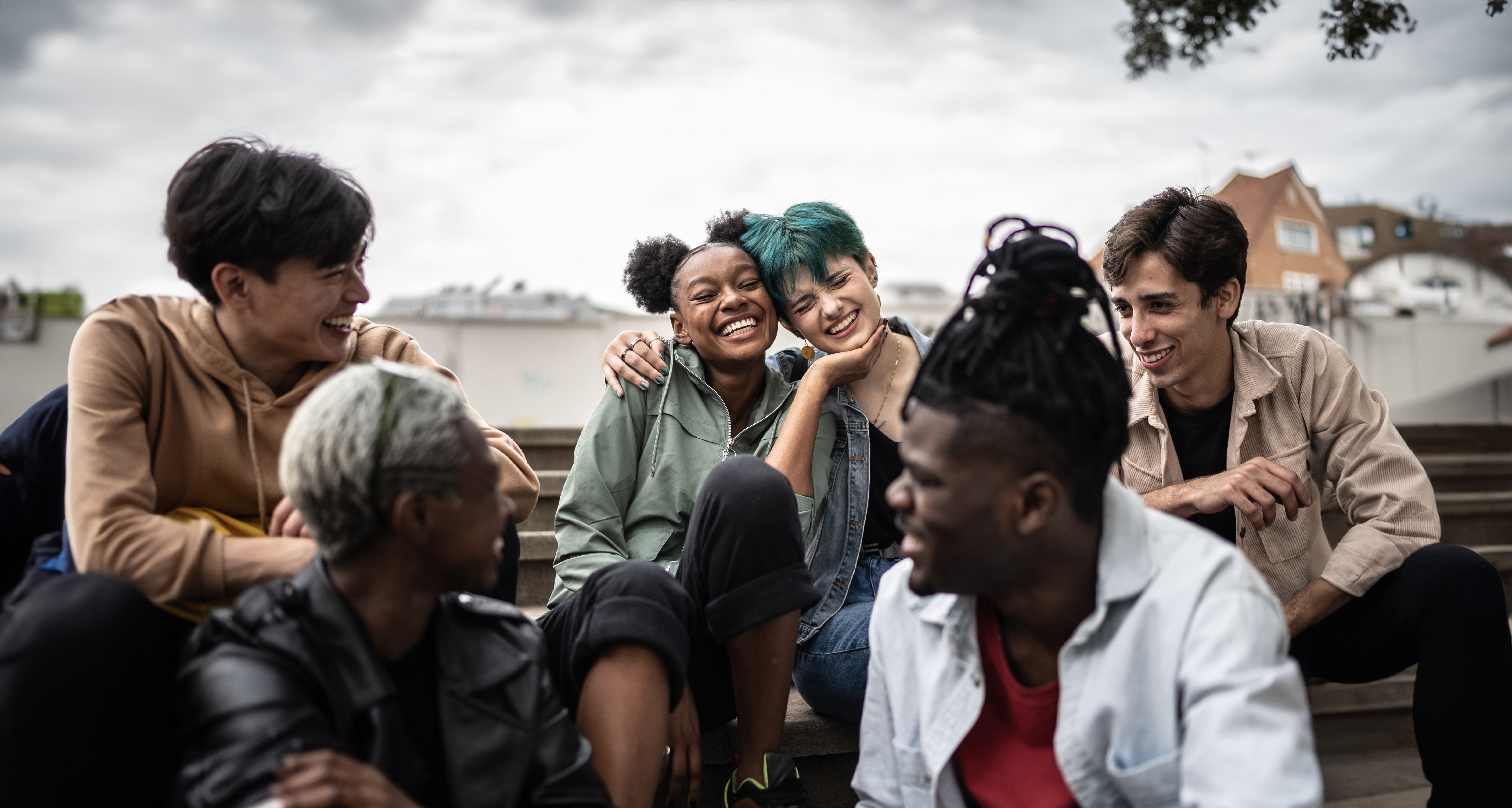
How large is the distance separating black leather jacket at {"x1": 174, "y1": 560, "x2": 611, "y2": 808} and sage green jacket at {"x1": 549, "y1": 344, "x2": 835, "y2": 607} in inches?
26.7

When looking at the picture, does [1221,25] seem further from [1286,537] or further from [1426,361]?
[1426,361]

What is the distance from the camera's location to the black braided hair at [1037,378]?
1257 mm

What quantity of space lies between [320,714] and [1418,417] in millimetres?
13402

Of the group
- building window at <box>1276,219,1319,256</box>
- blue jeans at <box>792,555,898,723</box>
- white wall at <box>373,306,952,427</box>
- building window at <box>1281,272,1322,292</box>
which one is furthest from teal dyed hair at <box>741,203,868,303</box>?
building window at <box>1276,219,1319,256</box>

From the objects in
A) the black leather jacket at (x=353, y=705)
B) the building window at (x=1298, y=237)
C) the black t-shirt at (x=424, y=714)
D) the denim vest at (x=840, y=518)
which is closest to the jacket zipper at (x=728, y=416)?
the denim vest at (x=840, y=518)

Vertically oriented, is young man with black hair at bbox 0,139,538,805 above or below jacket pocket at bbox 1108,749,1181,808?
above

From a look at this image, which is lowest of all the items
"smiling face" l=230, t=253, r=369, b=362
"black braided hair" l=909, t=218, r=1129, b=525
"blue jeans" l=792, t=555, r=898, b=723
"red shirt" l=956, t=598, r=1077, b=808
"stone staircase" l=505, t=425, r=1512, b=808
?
"stone staircase" l=505, t=425, r=1512, b=808

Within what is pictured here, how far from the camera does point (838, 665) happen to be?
2098 mm

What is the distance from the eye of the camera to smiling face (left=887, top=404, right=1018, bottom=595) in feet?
4.16

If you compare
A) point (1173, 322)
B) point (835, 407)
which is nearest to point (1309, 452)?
point (1173, 322)

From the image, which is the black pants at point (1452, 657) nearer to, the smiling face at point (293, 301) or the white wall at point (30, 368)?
the smiling face at point (293, 301)

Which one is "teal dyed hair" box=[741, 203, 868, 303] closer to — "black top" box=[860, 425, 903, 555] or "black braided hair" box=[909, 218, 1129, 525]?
"black top" box=[860, 425, 903, 555]

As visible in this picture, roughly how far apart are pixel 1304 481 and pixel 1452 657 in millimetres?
570

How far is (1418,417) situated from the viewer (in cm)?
1144
